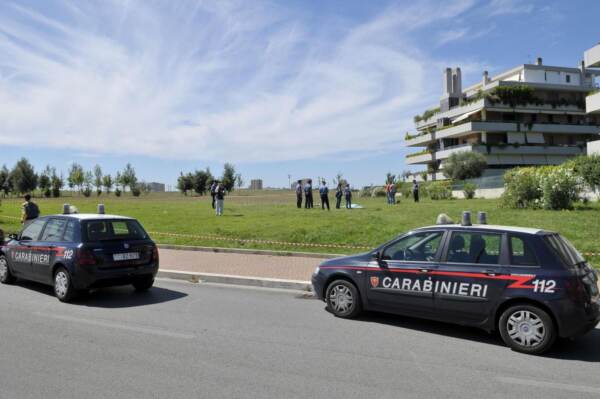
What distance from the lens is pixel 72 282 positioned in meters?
7.82

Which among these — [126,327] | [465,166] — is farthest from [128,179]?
[126,327]

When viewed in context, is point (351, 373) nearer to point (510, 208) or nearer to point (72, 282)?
point (72, 282)

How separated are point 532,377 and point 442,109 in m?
67.1

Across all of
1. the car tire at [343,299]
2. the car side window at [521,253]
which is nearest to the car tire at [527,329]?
the car side window at [521,253]

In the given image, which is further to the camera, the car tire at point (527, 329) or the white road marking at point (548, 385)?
the car tire at point (527, 329)

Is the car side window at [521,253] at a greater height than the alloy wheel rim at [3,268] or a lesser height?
greater

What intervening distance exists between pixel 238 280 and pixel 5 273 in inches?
189

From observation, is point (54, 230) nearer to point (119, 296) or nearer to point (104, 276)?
point (104, 276)

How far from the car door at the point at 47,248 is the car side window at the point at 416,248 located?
18.5 ft

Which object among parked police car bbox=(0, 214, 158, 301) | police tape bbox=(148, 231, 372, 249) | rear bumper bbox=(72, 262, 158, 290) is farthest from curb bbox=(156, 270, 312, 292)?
police tape bbox=(148, 231, 372, 249)

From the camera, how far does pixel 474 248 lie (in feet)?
19.8

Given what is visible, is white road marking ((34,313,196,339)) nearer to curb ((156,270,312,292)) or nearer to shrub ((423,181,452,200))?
curb ((156,270,312,292))

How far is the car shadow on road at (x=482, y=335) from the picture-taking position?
213 inches

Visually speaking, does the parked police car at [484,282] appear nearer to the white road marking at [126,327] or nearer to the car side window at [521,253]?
the car side window at [521,253]
